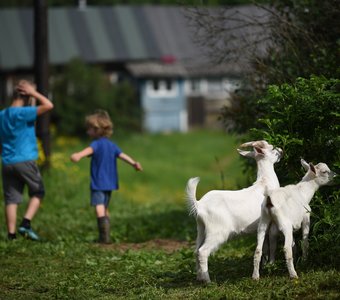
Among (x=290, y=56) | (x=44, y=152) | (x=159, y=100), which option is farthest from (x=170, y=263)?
(x=159, y=100)

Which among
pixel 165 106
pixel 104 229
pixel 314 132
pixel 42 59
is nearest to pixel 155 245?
pixel 104 229

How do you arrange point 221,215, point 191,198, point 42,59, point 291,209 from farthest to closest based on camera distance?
point 42,59
point 191,198
point 221,215
point 291,209

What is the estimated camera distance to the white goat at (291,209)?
7227mm

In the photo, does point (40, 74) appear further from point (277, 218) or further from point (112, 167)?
point (277, 218)

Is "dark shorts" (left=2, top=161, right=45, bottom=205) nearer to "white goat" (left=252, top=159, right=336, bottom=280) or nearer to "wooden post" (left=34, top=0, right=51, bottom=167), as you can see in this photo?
"white goat" (left=252, top=159, right=336, bottom=280)

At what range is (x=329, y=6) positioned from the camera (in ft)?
34.0

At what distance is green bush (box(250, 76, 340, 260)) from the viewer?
25.0 feet

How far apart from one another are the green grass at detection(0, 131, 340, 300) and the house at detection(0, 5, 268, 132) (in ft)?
87.0

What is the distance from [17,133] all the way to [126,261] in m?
2.69

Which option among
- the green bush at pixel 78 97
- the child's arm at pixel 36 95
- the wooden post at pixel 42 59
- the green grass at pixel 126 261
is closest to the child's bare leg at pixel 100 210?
the green grass at pixel 126 261

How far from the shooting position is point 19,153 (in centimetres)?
1129

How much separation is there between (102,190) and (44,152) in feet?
20.6

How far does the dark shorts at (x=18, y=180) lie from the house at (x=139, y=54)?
3167 cm

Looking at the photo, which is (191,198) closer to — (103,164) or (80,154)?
(80,154)
